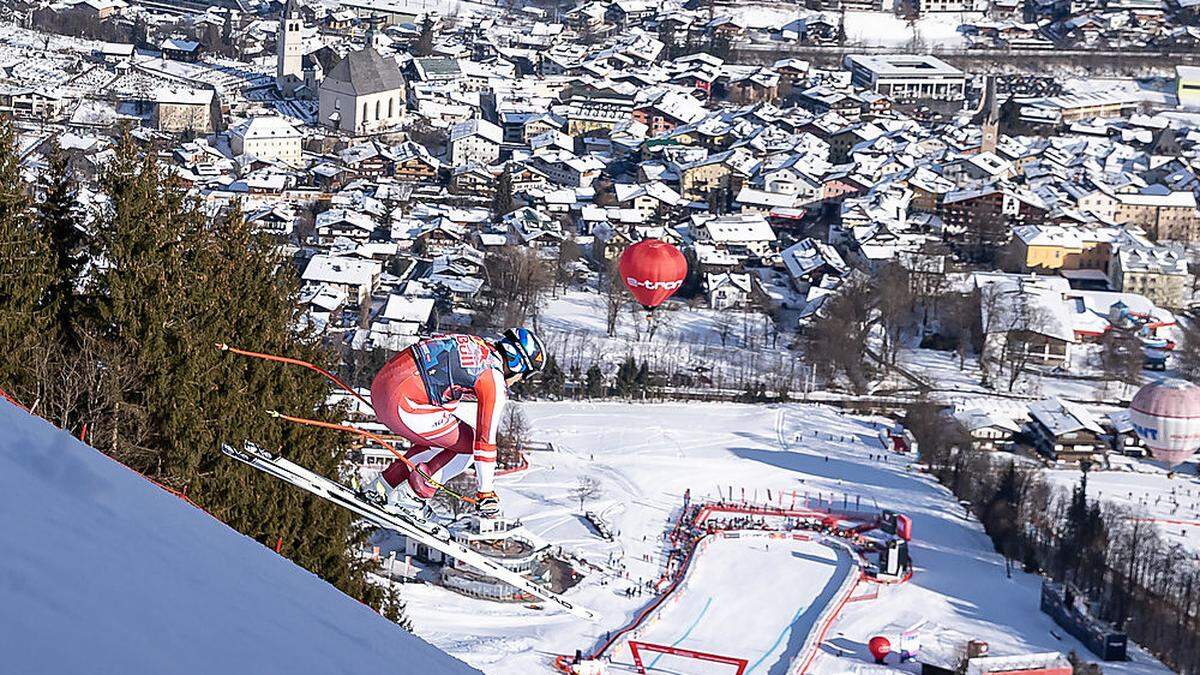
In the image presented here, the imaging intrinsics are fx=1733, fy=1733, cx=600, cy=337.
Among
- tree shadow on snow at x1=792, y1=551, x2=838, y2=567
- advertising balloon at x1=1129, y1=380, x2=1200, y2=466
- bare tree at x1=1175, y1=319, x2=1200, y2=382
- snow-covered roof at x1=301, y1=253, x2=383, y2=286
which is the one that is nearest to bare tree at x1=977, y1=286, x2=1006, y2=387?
bare tree at x1=1175, y1=319, x2=1200, y2=382

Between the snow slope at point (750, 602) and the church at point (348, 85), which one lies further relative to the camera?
the church at point (348, 85)

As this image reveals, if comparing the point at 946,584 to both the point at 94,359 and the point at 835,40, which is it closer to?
the point at 94,359

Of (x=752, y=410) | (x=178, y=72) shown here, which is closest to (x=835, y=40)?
(x=178, y=72)

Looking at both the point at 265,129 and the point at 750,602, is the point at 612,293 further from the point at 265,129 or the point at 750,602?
the point at 265,129

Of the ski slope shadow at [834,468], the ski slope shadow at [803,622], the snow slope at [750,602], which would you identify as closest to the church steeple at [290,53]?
the ski slope shadow at [834,468]

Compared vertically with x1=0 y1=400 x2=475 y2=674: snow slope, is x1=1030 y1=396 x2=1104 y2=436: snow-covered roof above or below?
below

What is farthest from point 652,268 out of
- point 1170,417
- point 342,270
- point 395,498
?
point 342,270

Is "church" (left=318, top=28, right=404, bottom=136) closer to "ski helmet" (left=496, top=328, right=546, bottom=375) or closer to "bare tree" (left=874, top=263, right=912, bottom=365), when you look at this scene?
"bare tree" (left=874, top=263, right=912, bottom=365)

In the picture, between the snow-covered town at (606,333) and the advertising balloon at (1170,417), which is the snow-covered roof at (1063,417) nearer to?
the snow-covered town at (606,333)
